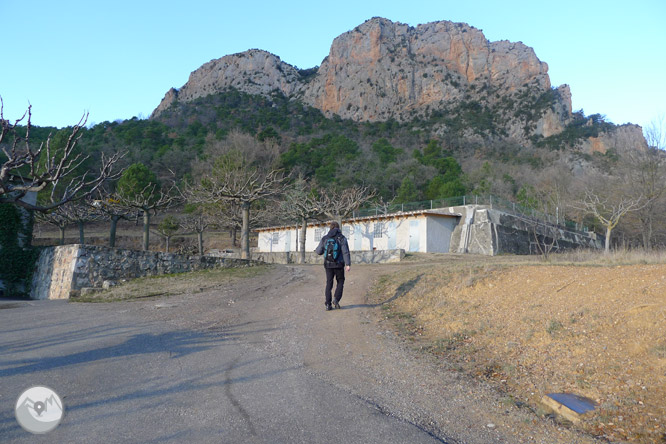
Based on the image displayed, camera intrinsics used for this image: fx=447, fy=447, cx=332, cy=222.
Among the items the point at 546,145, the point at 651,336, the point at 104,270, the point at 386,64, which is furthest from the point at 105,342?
the point at 386,64

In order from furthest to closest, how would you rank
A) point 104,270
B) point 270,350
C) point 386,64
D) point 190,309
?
point 386,64
point 104,270
point 190,309
point 270,350

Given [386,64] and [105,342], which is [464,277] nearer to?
[105,342]

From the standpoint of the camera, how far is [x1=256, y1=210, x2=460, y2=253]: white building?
33000 mm

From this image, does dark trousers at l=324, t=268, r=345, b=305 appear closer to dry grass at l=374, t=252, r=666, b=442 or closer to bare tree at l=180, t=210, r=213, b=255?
dry grass at l=374, t=252, r=666, b=442

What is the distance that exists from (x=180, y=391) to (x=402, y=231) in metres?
30.2

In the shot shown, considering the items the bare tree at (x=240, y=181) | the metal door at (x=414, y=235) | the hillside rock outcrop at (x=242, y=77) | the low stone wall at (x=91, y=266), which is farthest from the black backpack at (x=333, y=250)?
the hillside rock outcrop at (x=242, y=77)

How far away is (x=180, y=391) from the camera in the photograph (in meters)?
4.44

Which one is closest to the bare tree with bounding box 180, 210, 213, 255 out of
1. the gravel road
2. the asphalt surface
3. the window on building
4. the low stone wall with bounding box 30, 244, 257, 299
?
the window on building

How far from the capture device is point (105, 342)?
6.55 m

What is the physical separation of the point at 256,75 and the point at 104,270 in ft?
334

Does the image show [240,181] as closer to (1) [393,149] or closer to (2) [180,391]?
(2) [180,391]

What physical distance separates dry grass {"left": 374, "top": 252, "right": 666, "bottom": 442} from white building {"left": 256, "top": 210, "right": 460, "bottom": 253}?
22967mm

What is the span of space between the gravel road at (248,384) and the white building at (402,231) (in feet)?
82.3

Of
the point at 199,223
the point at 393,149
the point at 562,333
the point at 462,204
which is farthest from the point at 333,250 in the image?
the point at 393,149
